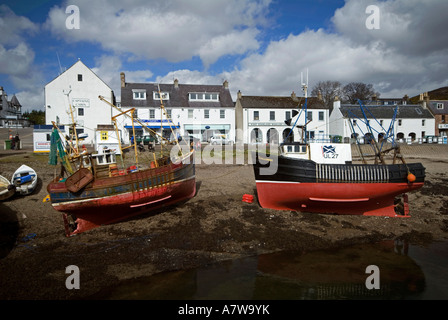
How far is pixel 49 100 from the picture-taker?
3734cm

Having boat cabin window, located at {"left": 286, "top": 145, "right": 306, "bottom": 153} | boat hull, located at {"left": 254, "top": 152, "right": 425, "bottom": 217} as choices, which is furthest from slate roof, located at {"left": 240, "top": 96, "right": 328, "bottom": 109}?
boat hull, located at {"left": 254, "top": 152, "right": 425, "bottom": 217}

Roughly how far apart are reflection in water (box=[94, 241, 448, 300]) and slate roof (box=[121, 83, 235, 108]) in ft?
121

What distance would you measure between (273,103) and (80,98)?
2899 centimetres

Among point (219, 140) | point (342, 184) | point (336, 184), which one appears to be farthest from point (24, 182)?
point (219, 140)

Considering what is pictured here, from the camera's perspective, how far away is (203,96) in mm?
44250

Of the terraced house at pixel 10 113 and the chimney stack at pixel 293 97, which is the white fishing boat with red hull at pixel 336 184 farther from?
the terraced house at pixel 10 113

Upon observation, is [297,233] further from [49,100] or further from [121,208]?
[49,100]

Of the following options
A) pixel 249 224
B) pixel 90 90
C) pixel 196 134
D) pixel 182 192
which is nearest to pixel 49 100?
pixel 90 90

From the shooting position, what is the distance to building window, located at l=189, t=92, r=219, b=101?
4391cm

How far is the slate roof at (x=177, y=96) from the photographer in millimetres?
41625

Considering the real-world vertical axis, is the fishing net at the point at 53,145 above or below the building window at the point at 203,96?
below

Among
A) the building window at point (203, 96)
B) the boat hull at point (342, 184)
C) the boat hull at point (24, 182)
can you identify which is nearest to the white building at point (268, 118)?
the building window at point (203, 96)

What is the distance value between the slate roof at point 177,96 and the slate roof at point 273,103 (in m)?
2.70

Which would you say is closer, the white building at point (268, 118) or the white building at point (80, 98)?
the white building at point (80, 98)
